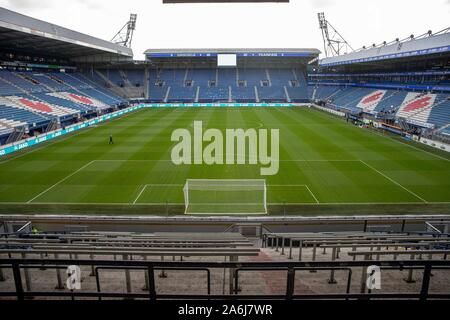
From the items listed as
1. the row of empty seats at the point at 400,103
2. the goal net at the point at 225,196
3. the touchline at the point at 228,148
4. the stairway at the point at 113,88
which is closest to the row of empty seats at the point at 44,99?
the stairway at the point at 113,88

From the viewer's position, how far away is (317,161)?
2303 cm

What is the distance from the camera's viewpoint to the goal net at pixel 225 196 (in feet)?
50.1

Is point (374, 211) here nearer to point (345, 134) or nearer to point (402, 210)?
point (402, 210)

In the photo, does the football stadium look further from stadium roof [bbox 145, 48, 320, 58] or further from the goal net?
stadium roof [bbox 145, 48, 320, 58]

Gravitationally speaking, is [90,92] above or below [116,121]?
above

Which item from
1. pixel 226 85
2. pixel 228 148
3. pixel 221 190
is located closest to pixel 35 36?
pixel 228 148

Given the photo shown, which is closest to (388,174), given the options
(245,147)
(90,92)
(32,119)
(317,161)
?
(317,161)

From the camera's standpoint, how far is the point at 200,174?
20.3m

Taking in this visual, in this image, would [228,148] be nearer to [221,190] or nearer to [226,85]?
[221,190]

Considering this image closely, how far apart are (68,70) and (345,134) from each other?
53.8m

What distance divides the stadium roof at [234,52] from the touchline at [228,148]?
114 feet

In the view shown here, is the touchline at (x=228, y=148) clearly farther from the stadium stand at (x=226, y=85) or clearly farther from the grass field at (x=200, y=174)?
the stadium stand at (x=226, y=85)

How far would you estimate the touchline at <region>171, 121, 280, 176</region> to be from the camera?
22.9m

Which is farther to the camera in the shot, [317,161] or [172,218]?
[317,161]
